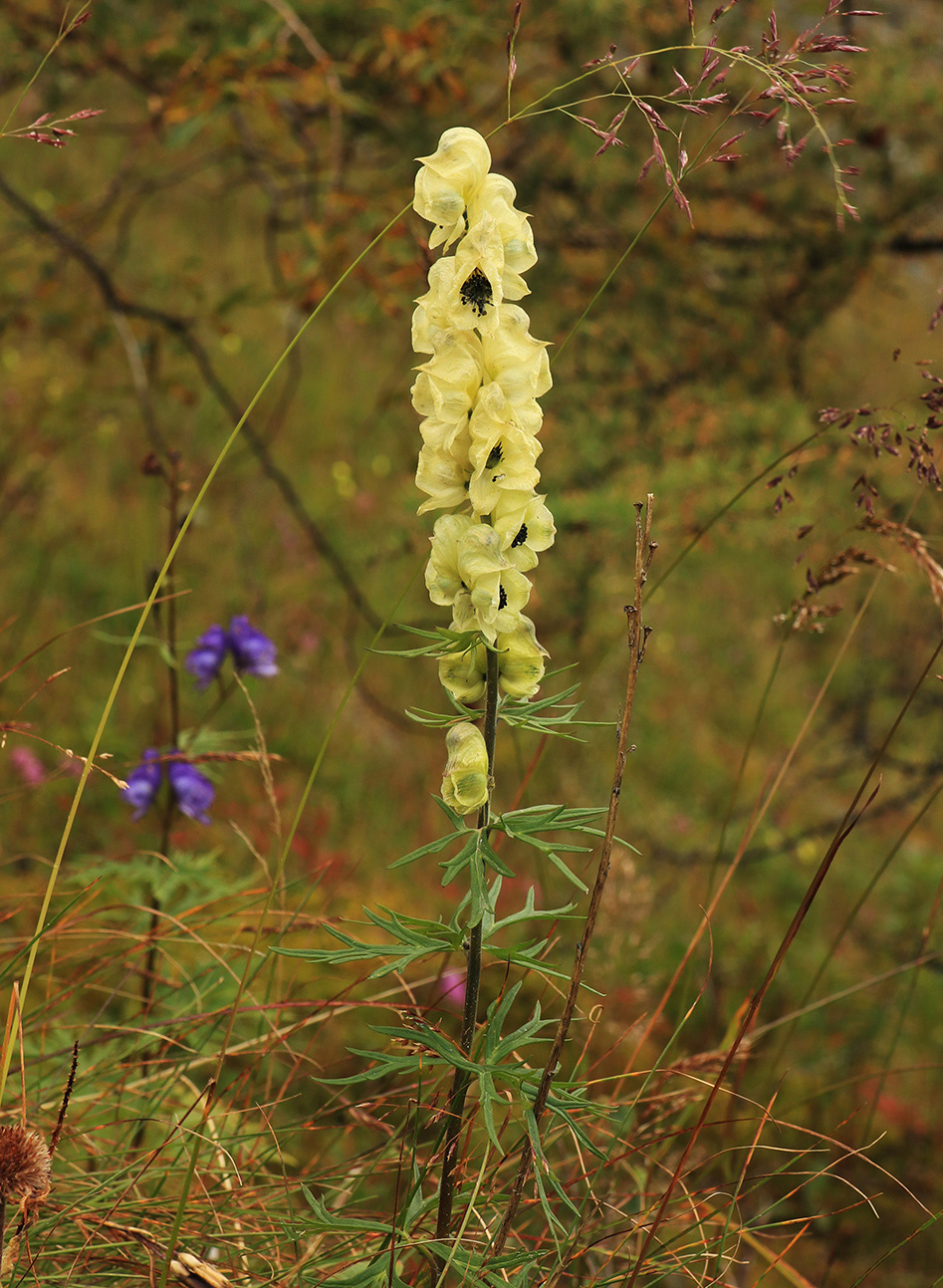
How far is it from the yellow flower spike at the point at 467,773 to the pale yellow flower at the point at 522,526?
0.22m

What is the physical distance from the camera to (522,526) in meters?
1.38

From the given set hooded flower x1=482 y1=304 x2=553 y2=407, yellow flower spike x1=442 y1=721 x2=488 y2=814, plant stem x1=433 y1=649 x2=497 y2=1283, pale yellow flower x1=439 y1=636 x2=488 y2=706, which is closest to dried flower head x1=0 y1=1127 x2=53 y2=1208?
plant stem x1=433 y1=649 x2=497 y2=1283

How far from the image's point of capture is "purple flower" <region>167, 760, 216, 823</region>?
2.44 m

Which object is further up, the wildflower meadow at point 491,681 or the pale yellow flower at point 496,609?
the pale yellow flower at point 496,609

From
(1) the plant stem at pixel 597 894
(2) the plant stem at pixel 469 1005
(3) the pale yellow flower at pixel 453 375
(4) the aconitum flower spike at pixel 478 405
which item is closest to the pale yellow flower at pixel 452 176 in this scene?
(4) the aconitum flower spike at pixel 478 405

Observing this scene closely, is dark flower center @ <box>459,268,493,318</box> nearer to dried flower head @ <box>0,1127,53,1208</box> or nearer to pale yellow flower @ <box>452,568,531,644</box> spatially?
pale yellow flower @ <box>452,568,531,644</box>

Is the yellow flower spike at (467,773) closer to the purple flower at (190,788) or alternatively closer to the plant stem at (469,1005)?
the plant stem at (469,1005)

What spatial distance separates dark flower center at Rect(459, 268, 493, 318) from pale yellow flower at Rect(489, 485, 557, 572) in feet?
0.73

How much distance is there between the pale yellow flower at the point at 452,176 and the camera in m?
1.31

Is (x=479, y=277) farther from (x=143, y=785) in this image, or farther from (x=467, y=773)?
(x=143, y=785)

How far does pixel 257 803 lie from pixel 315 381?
3621 millimetres

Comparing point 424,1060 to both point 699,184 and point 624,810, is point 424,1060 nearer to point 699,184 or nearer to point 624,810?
point 624,810

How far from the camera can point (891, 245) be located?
156 inches

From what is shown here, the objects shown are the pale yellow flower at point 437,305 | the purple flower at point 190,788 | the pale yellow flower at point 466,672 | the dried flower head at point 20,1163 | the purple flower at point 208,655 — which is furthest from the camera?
the purple flower at point 208,655
